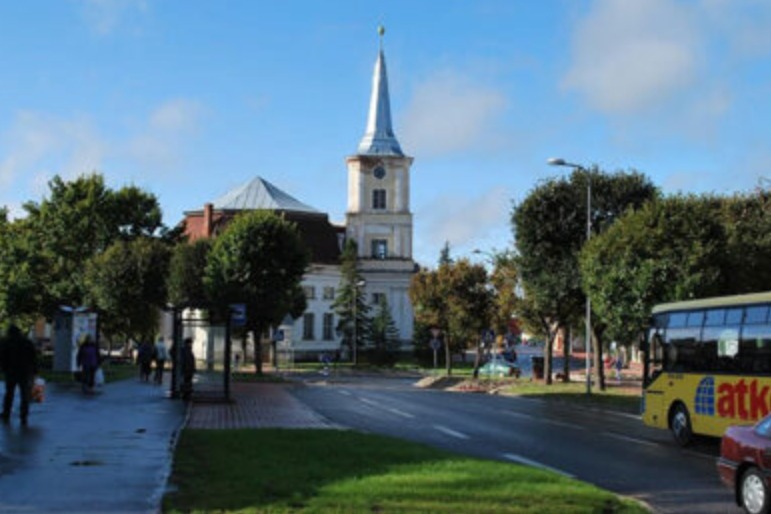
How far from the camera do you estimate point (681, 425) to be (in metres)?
19.9

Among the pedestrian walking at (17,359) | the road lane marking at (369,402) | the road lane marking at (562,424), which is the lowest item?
the road lane marking at (369,402)

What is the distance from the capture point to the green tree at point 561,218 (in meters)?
41.4

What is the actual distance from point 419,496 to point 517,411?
60.4ft

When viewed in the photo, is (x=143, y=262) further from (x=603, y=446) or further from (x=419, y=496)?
(x=419, y=496)

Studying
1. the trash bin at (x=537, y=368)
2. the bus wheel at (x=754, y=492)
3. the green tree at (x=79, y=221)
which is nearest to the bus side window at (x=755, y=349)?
the bus wheel at (x=754, y=492)

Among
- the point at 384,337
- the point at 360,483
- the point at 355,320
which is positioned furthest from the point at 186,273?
the point at 360,483

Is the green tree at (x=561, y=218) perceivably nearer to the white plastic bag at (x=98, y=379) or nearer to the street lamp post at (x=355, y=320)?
the white plastic bag at (x=98, y=379)

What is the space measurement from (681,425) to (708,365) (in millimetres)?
1493

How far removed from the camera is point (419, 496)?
10438 millimetres

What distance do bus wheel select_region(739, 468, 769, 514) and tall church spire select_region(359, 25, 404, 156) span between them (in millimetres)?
87504

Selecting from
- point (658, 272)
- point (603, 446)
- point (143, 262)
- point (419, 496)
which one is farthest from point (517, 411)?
point (143, 262)

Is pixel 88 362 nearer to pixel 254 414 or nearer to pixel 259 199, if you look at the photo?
pixel 254 414

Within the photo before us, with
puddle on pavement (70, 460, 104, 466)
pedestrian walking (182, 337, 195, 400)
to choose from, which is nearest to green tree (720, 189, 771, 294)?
pedestrian walking (182, 337, 195, 400)

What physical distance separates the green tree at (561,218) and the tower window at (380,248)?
56451mm
